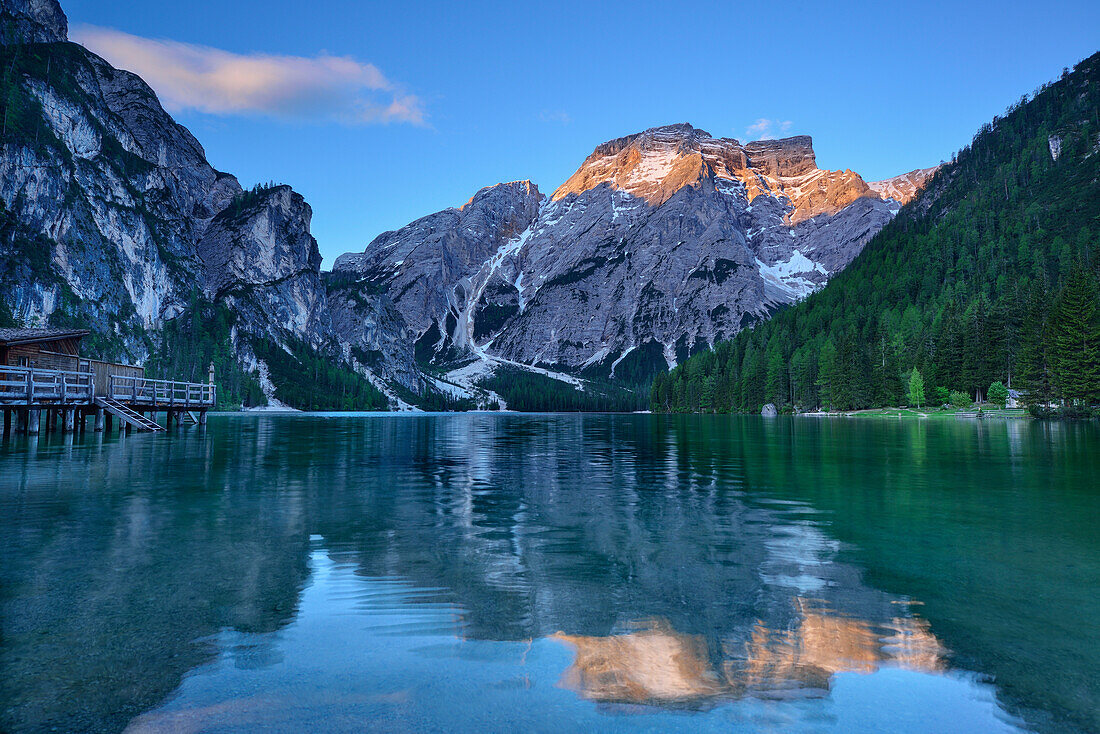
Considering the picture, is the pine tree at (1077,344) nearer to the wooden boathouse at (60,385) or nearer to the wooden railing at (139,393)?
the wooden railing at (139,393)

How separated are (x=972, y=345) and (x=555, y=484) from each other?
425ft

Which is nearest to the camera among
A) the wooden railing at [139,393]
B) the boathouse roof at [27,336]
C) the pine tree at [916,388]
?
the boathouse roof at [27,336]

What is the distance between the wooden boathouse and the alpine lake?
106 feet

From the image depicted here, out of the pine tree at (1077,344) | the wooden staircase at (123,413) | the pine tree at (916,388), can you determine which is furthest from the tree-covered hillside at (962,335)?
the wooden staircase at (123,413)

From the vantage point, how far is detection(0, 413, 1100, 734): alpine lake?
611cm

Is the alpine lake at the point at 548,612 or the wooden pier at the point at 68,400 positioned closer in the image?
the alpine lake at the point at 548,612

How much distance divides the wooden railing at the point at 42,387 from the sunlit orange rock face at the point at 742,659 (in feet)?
172

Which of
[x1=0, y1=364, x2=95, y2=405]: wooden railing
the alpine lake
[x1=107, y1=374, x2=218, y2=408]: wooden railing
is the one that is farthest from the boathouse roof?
the alpine lake

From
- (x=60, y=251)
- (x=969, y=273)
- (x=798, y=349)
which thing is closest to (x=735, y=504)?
(x=798, y=349)

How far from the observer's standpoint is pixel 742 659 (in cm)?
731

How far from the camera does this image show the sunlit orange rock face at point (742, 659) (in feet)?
21.5

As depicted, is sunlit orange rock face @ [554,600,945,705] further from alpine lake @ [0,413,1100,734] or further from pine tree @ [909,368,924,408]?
pine tree @ [909,368,924,408]

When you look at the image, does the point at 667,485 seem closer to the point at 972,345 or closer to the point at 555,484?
the point at 555,484

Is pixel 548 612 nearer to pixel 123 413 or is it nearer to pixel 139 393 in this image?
pixel 123 413
